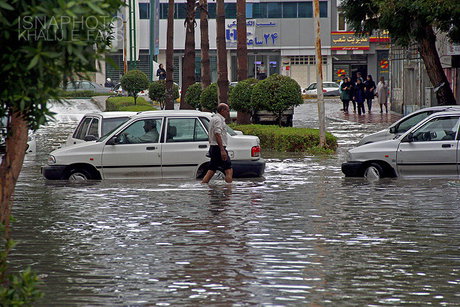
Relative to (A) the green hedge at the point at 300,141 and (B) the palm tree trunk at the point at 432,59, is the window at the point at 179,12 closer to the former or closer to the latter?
(B) the palm tree trunk at the point at 432,59

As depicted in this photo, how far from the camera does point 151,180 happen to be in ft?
59.9

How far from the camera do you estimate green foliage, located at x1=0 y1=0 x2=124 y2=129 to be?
17.4 ft

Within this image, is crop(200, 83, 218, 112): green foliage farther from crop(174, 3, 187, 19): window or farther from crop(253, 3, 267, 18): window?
crop(174, 3, 187, 19): window

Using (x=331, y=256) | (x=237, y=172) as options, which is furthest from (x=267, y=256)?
(x=237, y=172)

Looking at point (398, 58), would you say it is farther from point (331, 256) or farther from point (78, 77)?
point (78, 77)

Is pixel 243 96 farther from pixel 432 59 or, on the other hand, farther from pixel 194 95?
pixel 194 95

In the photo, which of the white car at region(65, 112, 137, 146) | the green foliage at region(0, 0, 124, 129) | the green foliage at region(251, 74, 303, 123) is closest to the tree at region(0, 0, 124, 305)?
the green foliage at region(0, 0, 124, 129)

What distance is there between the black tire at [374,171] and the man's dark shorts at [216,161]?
2934 millimetres

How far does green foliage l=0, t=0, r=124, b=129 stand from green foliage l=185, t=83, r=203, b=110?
34191mm

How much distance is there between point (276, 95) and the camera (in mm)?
29391

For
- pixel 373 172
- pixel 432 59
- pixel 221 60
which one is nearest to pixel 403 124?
pixel 373 172

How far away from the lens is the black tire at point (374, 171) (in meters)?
18.3

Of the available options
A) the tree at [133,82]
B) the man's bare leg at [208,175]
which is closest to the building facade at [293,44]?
the tree at [133,82]

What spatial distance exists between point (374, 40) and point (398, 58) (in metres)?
31.8
